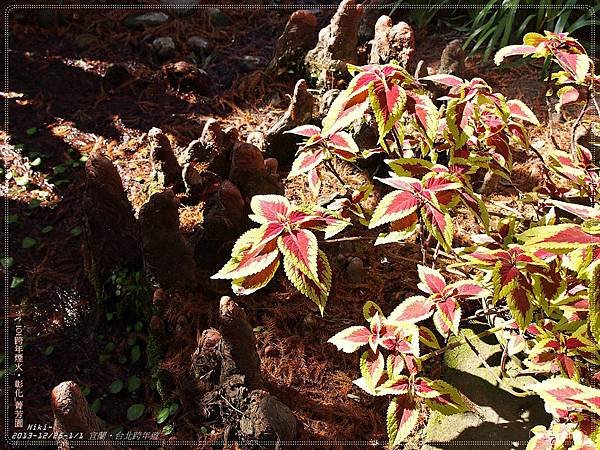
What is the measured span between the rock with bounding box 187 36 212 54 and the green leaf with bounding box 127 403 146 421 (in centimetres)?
317

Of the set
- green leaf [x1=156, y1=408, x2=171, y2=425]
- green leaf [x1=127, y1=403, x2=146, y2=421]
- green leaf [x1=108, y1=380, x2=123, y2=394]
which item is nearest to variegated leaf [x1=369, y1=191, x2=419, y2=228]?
green leaf [x1=156, y1=408, x2=171, y2=425]

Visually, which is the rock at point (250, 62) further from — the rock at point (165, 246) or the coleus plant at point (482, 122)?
the coleus plant at point (482, 122)

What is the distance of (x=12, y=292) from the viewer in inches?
134

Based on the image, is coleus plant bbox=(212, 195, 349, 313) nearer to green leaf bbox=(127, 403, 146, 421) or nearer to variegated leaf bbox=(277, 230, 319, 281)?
variegated leaf bbox=(277, 230, 319, 281)

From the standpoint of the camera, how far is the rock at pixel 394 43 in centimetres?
358

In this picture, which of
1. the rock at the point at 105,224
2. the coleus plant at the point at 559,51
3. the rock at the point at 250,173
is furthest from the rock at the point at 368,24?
the rock at the point at 105,224

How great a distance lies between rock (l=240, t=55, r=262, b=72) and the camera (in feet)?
15.8

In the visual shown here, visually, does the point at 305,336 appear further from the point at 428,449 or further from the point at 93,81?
the point at 93,81

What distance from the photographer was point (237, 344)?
2375mm

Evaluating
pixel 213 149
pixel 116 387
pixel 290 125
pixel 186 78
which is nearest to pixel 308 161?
pixel 213 149

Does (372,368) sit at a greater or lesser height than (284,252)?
lesser

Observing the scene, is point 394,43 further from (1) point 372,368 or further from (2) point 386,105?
(1) point 372,368

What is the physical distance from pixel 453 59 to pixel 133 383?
109 inches

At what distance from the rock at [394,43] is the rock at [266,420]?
2218mm
